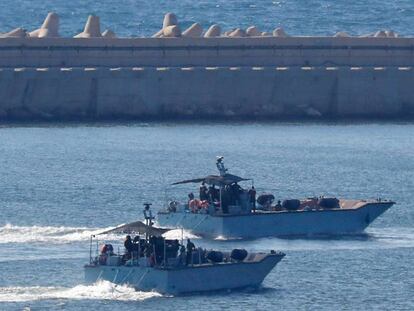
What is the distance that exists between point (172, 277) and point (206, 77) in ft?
185

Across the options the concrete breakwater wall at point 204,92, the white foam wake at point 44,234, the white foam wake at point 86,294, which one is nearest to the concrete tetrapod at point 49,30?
the concrete breakwater wall at point 204,92

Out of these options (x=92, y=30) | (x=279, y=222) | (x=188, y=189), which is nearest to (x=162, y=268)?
(x=279, y=222)

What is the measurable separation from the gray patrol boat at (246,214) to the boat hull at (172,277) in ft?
29.9

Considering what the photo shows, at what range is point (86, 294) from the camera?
58.9 m

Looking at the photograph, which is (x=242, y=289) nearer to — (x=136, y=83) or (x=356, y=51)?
(x=136, y=83)

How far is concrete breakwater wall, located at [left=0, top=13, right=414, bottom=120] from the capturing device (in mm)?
112812

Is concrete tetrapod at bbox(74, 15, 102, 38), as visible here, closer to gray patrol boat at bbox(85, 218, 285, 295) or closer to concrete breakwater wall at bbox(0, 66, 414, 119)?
concrete breakwater wall at bbox(0, 66, 414, 119)

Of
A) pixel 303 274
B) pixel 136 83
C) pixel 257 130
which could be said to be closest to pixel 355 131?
pixel 257 130

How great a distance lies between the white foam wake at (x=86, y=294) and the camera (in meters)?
58.5

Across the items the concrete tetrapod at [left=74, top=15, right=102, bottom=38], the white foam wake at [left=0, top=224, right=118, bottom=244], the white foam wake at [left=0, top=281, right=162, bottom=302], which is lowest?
the white foam wake at [left=0, top=281, right=162, bottom=302]

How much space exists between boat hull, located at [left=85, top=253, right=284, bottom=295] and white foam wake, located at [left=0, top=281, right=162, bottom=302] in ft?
0.59

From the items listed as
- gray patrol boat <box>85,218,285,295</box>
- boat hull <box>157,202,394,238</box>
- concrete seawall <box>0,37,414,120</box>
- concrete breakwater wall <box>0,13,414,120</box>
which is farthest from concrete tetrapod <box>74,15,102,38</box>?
gray patrol boat <box>85,218,285,295</box>

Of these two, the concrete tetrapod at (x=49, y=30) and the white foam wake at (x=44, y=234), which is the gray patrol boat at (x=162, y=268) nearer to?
the white foam wake at (x=44, y=234)

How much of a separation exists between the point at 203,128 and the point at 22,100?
30.3ft
